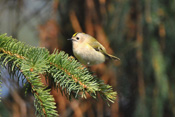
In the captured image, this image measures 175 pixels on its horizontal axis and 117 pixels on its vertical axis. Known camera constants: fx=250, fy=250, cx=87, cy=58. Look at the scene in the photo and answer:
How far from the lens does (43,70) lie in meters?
1.22

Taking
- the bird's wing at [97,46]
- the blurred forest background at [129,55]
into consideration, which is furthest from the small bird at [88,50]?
the blurred forest background at [129,55]

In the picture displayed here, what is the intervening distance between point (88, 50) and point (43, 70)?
953 millimetres

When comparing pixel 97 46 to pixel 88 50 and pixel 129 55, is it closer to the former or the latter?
pixel 88 50

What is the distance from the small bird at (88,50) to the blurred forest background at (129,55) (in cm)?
12

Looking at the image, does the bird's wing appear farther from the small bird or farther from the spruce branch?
the spruce branch

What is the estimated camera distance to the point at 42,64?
4.07 feet

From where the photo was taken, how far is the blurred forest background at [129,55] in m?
2.32

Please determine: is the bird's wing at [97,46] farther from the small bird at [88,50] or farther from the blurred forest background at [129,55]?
the blurred forest background at [129,55]

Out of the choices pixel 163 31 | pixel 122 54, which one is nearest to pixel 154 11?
pixel 163 31

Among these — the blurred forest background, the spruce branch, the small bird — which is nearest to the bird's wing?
the small bird

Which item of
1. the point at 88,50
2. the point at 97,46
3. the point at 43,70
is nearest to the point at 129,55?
the point at 97,46

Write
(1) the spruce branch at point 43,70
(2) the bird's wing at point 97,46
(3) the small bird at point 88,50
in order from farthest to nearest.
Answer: (2) the bird's wing at point 97,46
(3) the small bird at point 88,50
(1) the spruce branch at point 43,70

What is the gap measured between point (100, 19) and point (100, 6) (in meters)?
0.14

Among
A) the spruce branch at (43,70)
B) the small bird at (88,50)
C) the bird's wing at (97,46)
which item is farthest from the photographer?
the bird's wing at (97,46)
